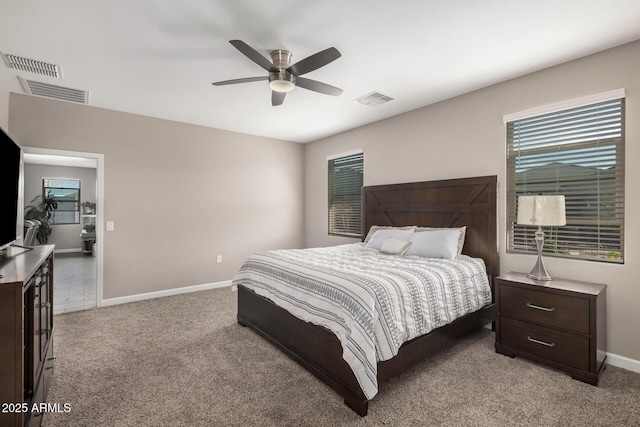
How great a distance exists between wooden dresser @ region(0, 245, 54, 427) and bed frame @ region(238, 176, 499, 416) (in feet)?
5.30

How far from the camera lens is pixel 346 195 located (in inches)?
215

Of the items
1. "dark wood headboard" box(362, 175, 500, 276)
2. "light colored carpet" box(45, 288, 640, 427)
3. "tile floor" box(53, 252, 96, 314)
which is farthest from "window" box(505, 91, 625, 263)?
"tile floor" box(53, 252, 96, 314)

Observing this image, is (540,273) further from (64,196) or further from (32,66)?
(64,196)

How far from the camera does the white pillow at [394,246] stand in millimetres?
3543

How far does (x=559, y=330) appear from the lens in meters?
2.47

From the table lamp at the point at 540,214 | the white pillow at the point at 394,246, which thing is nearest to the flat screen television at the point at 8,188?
the white pillow at the point at 394,246

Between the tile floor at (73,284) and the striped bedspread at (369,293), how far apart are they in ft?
8.48

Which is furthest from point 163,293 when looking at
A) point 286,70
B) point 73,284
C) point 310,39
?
point 310,39

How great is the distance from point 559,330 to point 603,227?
1.03m

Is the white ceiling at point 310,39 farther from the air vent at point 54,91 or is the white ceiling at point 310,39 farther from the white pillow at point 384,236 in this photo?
the white pillow at point 384,236

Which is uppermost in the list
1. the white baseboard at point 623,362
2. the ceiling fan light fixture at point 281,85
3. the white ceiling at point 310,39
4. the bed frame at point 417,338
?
the white ceiling at point 310,39

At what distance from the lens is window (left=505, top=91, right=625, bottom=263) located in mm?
2668

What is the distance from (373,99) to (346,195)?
195 cm

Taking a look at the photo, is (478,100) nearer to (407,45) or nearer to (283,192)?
(407,45)
